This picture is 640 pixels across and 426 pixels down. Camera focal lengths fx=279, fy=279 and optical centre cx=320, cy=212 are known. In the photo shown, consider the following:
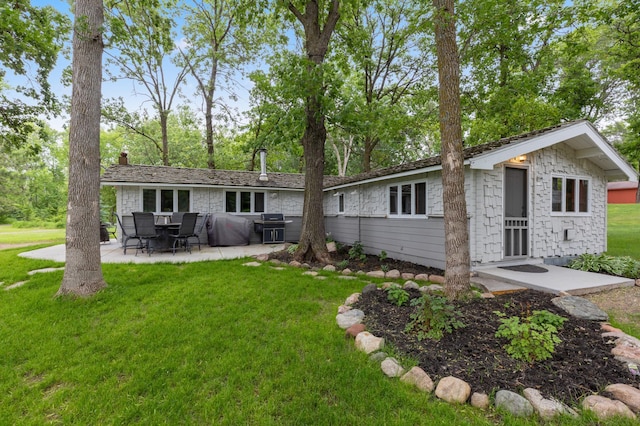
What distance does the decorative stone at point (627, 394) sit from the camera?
197cm

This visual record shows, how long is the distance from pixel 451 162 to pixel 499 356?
2480 millimetres

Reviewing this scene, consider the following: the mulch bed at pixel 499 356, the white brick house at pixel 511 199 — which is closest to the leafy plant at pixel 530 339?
the mulch bed at pixel 499 356

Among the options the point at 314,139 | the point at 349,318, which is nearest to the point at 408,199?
the point at 314,139

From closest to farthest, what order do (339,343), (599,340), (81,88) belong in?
(599,340) → (339,343) → (81,88)

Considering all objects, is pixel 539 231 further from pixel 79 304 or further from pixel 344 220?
pixel 79 304

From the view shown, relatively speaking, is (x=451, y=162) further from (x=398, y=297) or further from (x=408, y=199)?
(x=408, y=199)

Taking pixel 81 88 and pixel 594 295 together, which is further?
pixel 594 295

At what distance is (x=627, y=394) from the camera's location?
2.02 metres

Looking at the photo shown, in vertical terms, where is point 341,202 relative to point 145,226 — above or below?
above

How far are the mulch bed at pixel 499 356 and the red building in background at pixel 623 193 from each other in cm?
3440

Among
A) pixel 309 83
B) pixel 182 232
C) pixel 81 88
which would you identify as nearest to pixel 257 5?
pixel 309 83

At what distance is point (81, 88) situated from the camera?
4.42 meters

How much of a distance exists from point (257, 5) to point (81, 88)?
21.3 feet

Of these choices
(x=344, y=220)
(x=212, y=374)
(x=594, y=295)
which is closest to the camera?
(x=212, y=374)
